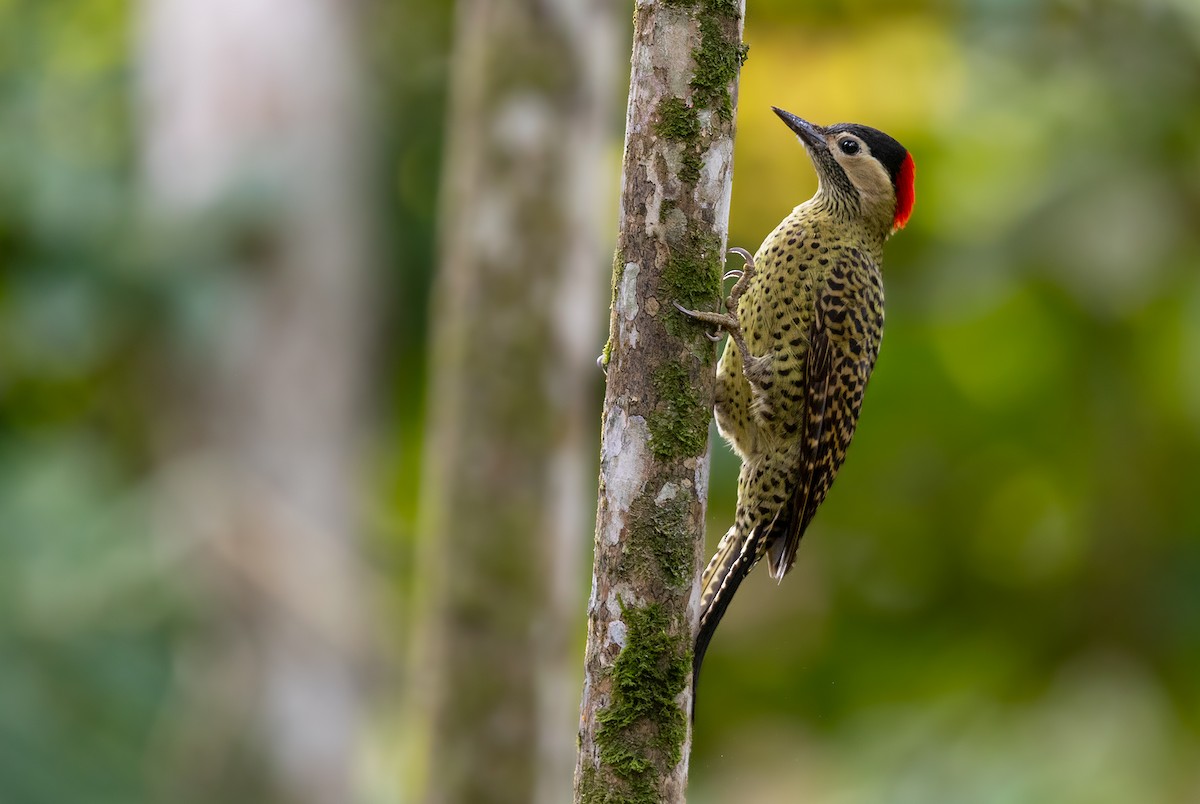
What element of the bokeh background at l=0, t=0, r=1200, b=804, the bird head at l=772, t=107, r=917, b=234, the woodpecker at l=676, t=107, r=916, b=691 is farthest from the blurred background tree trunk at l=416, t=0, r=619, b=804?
the bokeh background at l=0, t=0, r=1200, b=804

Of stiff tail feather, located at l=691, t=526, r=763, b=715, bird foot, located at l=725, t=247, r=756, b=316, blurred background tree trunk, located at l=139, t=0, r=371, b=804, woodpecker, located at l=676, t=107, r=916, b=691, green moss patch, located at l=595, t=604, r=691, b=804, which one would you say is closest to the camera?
green moss patch, located at l=595, t=604, r=691, b=804

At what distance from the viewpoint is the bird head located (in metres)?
4.35

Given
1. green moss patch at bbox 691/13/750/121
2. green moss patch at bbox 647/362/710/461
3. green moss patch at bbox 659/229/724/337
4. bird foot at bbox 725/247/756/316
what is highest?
bird foot at bbox 725/247/756/316

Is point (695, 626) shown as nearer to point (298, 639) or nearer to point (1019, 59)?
point (1019, 59)

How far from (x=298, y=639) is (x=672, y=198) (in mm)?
6634

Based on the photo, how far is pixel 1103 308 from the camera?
7.52 metres

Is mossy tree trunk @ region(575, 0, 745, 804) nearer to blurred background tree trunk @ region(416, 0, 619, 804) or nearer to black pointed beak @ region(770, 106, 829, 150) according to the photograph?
black pointed beak @ region(770, 106, 829, 150)

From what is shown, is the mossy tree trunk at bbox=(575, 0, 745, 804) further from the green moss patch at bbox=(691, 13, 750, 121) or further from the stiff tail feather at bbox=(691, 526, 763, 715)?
the stiff tail feather at bbox=(691, 526, 763, 715)

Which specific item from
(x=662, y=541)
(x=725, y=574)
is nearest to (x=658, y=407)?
(x=662, y=541)

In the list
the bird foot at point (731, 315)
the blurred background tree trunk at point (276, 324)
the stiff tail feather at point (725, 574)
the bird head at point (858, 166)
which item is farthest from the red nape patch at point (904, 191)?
the blurred background tree trunk at point (276, 324)

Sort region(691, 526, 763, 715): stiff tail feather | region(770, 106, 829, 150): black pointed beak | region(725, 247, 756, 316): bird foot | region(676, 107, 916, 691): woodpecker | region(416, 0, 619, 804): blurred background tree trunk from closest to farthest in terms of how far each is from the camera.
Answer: region(691, 526, 763, 715): stiff tail feather < region(725, 247, 756, 316): bird foot < region(676, 107, 916, 691): woodpecker < region(770, 106, 829, 150): black pointed beak < region(416, 0, 619, 804): blurred background tree trunk

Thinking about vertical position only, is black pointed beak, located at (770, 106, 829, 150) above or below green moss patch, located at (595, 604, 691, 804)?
above

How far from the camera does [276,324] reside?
938 cm

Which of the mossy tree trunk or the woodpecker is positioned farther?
the woodpecker
